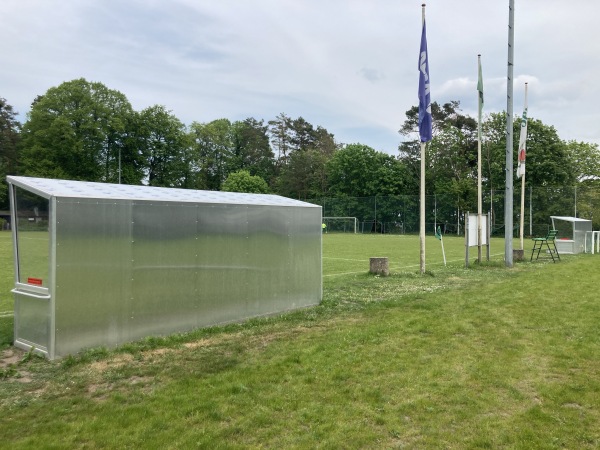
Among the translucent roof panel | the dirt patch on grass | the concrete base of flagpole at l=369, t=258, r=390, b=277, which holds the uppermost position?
the translucent roof panel

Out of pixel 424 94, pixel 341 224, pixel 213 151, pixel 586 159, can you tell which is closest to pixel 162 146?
pixel 213 151

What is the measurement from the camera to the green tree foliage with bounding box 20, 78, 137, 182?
54.2m

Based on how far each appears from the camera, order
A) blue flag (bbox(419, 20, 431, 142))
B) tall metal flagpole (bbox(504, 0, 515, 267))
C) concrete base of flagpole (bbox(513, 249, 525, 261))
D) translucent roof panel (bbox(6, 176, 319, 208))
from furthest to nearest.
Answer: concrete base of flagpole (bbox(513, 249, 525, 261)) < tall metal flagpole (bbox(504, 0, 515, 267)) < blue flag (bbox(419, 20, 431, 142)) < translucent roof panel (bbox(6, 176, 319, 208))

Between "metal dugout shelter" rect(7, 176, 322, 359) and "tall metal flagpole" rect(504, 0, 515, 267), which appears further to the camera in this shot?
"tall metal flagpole" rect(504, 0, 515, 267)

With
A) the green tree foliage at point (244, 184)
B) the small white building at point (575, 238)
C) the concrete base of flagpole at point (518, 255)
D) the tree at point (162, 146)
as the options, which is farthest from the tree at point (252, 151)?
the concrete base of flagpole at point (518, 255)

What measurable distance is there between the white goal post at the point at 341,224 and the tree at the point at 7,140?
38021mm

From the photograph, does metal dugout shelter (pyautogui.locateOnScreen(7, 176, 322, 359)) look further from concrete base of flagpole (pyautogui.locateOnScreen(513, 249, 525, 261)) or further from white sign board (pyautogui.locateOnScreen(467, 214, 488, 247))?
concrete base of flagpole (pyautogui.locateOnScreen(513, 249, 525, 261))

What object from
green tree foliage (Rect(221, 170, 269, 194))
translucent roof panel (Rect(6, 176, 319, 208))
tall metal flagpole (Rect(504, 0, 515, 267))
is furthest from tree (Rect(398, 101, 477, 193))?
translucent roof panel (Rect(6, 176, 319, 208))

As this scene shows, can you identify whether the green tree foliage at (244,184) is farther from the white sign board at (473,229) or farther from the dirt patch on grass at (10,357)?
the dirt patch on grass at (10,357)

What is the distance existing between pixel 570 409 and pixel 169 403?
11.7 ft

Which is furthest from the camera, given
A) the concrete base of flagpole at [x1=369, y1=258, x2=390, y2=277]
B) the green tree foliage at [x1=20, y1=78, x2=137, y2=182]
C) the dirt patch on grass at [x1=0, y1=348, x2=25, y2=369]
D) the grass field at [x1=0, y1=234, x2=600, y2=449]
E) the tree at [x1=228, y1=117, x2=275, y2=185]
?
the tree at [x1=228, y1=117, x2=275, y2=185]

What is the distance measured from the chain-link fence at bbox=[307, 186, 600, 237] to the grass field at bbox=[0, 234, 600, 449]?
1351 cm

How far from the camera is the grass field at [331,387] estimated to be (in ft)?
12.5

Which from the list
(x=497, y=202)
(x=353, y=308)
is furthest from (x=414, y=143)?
(x=353, y=308)
